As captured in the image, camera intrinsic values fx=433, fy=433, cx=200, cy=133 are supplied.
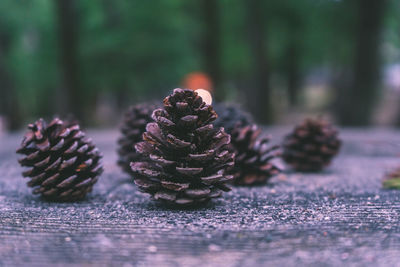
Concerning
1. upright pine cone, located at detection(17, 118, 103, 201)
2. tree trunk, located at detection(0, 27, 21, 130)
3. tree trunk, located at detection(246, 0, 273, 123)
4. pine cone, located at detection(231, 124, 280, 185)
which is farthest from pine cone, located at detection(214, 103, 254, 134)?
tree trunk, located at detection(0, 27, 21, 130)

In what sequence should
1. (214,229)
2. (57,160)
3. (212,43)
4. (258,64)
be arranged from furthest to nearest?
(212,43)
(258,64)
(57,160)
(214,229)

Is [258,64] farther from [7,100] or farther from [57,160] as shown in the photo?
[57,160]

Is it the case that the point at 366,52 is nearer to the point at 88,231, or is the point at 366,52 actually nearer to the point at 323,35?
the point at 323,35

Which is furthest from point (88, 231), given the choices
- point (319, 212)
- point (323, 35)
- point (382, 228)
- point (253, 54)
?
point (323, 35)

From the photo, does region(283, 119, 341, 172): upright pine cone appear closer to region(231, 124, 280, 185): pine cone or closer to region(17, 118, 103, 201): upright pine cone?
region(231, 124, 280, 185): pine cone

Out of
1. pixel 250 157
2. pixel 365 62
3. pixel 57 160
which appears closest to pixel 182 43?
pixel 365 62

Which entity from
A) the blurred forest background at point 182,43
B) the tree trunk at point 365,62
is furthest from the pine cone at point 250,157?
the tree trunk at point 365,62

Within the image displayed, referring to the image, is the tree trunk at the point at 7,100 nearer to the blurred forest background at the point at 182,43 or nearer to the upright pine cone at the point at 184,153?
the blurred forest background at the point at 182,43
